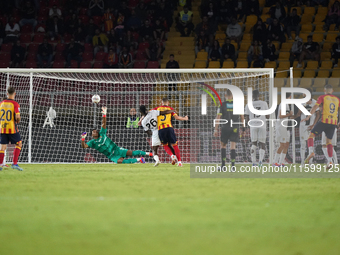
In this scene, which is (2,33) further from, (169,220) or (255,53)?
(169,220)

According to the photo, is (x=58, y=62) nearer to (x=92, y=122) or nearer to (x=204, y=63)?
(x=92, y=122)

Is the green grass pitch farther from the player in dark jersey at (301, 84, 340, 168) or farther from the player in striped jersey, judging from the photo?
the player in striped jersey

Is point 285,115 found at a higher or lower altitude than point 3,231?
higher

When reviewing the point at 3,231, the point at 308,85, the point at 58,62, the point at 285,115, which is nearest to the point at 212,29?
the point at 308,85

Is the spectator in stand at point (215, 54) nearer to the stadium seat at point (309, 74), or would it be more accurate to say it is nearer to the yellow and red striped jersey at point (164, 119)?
the stadium seat at point (309, 74)

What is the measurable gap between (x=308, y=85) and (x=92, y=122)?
822cm

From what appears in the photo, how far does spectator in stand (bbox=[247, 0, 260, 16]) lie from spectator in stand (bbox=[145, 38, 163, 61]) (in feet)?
14.9

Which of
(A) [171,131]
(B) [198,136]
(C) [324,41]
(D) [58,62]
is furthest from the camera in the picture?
(C) [324,41]

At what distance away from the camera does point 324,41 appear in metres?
19.7

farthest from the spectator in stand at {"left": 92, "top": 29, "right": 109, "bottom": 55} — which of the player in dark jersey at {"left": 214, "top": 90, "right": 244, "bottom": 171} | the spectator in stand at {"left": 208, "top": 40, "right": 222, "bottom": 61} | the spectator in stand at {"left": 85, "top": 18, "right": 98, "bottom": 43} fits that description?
the player in dark jersey at {"left": 214, "top": 90, "right": 244, "bottom": 171}

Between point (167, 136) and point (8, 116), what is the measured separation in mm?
4088

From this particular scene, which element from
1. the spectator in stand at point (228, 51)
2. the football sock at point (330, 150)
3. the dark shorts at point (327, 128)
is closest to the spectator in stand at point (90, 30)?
the spectator in stand at point (228, 51)

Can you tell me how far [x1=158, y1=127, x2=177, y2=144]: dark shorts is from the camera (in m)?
12.0

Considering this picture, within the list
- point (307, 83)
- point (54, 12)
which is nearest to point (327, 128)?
point (307, 83)
